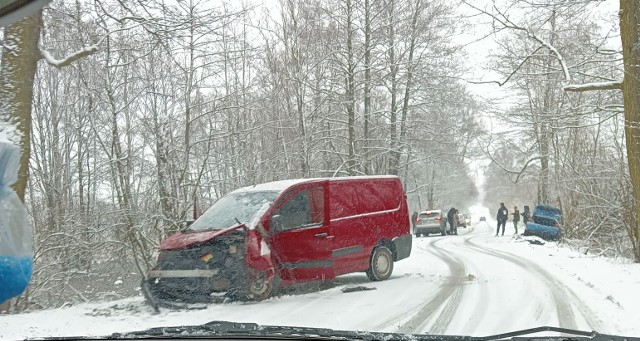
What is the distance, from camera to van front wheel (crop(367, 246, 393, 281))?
219 inches

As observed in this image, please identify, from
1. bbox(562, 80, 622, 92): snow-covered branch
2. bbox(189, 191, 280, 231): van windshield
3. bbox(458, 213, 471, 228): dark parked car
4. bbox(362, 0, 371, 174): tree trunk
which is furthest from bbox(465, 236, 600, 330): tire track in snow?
bbox(562, 80, 622, 92): snow-covered branch

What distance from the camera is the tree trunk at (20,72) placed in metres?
2.19

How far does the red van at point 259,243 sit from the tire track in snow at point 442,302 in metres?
1.04

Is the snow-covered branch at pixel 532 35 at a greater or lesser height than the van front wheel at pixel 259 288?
greater

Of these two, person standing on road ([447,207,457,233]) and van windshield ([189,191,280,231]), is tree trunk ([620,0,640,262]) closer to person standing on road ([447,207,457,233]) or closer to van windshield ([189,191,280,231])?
person standing on road ([447,207,457,233])

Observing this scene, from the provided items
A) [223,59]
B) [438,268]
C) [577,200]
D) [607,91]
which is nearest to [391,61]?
[223,59]

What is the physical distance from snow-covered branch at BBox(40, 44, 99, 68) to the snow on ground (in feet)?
4.78

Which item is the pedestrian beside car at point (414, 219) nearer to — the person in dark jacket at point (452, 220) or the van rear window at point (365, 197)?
the van rear window at point (365, 197)

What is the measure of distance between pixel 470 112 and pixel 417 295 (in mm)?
1751

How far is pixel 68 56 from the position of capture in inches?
140

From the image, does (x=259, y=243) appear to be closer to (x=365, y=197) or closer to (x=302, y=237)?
(x=302, y=237)

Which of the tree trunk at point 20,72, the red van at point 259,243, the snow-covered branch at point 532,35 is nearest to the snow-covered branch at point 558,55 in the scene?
the snow-covered branch at point 532,35

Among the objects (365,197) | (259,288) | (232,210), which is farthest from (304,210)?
(365,197)

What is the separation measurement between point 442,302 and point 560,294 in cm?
100
